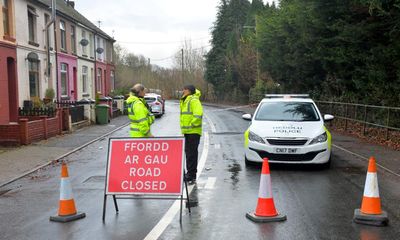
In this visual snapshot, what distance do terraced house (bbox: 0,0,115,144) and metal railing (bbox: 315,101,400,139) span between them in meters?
12.0

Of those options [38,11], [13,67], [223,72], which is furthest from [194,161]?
[223,72]

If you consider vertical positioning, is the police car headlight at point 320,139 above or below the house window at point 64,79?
below

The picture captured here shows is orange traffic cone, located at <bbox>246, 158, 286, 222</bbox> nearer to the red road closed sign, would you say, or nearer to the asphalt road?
the asphalt road

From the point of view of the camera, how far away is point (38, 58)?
22.9 metres

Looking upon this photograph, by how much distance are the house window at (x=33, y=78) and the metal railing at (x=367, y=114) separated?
14.4m

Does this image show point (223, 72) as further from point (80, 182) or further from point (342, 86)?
point (80, 182)

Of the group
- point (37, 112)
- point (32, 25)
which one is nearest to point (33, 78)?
point (32, 25)

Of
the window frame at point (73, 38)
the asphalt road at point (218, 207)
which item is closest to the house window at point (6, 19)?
the window frame at point (73, 38)

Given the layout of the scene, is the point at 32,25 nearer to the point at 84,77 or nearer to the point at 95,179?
the point at 84,77

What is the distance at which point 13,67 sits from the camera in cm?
2042

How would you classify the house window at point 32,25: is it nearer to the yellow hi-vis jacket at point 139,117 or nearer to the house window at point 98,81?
the house window at point 98,81

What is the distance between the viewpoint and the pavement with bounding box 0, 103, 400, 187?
1084 centimetres

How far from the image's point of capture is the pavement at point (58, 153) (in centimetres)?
1084

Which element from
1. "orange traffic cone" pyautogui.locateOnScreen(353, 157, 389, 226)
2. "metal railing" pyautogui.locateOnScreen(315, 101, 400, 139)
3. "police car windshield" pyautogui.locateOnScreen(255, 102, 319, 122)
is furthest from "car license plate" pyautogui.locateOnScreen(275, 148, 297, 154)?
"metal railing" pyautogui.locateOnScreen(315, 101, 400, 139)
